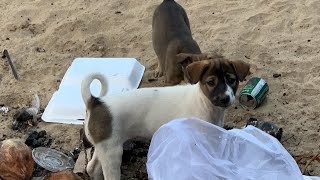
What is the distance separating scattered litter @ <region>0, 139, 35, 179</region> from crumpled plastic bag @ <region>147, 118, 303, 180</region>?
818 millimetres

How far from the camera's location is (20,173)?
9.93 feet

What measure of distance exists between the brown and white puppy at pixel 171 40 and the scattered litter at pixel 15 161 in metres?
1.06

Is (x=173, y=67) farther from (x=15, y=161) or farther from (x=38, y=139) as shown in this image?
(x=15, y=161)

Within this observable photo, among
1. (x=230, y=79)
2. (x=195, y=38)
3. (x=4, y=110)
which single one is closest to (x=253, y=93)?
(x=230, y=79)

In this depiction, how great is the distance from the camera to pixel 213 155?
2492 mm

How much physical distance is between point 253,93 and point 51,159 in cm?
121

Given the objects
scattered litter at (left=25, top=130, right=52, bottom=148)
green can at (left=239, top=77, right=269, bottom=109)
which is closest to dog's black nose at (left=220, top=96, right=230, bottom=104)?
green can at (left=239, top=77, right=269, bottom=109)

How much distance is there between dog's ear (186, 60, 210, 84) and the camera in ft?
9.48

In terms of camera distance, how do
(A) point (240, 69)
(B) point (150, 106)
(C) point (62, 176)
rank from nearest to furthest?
(C) point (62, 176) → (A) point (240, 69) → (B) point (150, 106)

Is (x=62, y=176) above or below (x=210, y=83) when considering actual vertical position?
below

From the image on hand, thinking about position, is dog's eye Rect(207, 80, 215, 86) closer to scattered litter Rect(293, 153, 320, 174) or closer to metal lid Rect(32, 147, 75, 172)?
scattered litter Rect(293, 153, 320, 174)

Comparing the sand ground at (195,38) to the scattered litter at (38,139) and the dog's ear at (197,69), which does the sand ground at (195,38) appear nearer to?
the scattered litter at (38,139)

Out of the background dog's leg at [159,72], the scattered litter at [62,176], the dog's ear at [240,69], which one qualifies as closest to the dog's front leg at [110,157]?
the scattered litter at [62,176]

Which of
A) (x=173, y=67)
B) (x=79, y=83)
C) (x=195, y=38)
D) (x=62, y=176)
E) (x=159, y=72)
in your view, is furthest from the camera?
(x=195, y=38)
